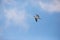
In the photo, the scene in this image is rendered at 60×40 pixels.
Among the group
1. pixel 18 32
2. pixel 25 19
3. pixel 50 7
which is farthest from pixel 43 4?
pixel 18 32

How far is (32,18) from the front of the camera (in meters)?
2.10

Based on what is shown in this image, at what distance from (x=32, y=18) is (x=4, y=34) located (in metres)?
0.35

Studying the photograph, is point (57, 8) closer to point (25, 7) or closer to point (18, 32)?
point (25, 7)

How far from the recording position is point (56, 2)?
2.09 meters

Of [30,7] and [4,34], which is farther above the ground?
[30,7]

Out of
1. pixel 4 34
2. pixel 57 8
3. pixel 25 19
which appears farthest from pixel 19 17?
pixel 57 8

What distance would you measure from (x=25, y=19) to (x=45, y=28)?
238mm

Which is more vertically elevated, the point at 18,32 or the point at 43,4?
the point at 43,4

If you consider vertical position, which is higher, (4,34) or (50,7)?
(50,7)

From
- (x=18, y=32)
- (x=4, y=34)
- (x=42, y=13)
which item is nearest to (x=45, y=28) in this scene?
(x=42, y=13)

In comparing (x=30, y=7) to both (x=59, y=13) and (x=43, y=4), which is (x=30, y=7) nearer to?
(x=43, y=4)

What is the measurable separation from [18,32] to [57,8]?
494 millimetres

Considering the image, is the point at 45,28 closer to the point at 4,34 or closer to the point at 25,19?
the point at 25,19

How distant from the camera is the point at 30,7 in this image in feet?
6.95
